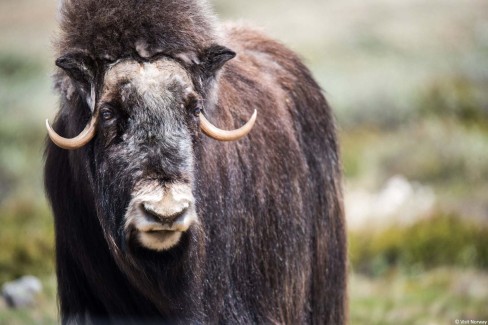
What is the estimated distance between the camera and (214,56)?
5102mm

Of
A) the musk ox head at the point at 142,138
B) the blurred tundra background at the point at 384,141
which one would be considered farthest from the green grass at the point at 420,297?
the musk ox head at the point at 142,138

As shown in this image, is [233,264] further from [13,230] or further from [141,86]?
[13,230]

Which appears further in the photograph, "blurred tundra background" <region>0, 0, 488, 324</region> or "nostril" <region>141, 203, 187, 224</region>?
"blurred tundra background" <region>0, 0, 488, 324</region>

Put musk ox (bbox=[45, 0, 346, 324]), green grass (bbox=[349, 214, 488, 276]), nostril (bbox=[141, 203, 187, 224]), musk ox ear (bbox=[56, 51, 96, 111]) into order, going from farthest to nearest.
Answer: green grass (bbox=[349, 214, 488, 276]) → musk ox ear (bbox=[56, 51, 96, 111]) → musk ox (bbox=[45, 0, 346, 324]) → nostril (bbox=[141, 203, 187, 224])

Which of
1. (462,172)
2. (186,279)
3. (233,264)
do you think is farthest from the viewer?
(462,172)

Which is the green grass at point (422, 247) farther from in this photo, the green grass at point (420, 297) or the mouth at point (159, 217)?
the mouth at point (159, 217)

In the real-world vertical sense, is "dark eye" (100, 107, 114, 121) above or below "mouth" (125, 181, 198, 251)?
above

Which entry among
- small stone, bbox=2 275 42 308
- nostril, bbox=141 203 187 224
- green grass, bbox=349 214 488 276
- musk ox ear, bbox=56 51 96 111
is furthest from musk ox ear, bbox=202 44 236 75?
green grass, bbox=349 214 488 276

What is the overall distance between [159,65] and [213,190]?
753 mm

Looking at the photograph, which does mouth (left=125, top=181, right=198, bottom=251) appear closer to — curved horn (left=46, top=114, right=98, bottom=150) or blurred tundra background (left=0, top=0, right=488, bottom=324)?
curved horn (left=46, top=114, right=98, bottom=150)

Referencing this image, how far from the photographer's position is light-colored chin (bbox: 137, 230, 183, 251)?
4.57m

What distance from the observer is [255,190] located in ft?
18.6

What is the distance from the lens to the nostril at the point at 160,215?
173 inches

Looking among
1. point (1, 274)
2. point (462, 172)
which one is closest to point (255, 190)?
point (1, 274)
